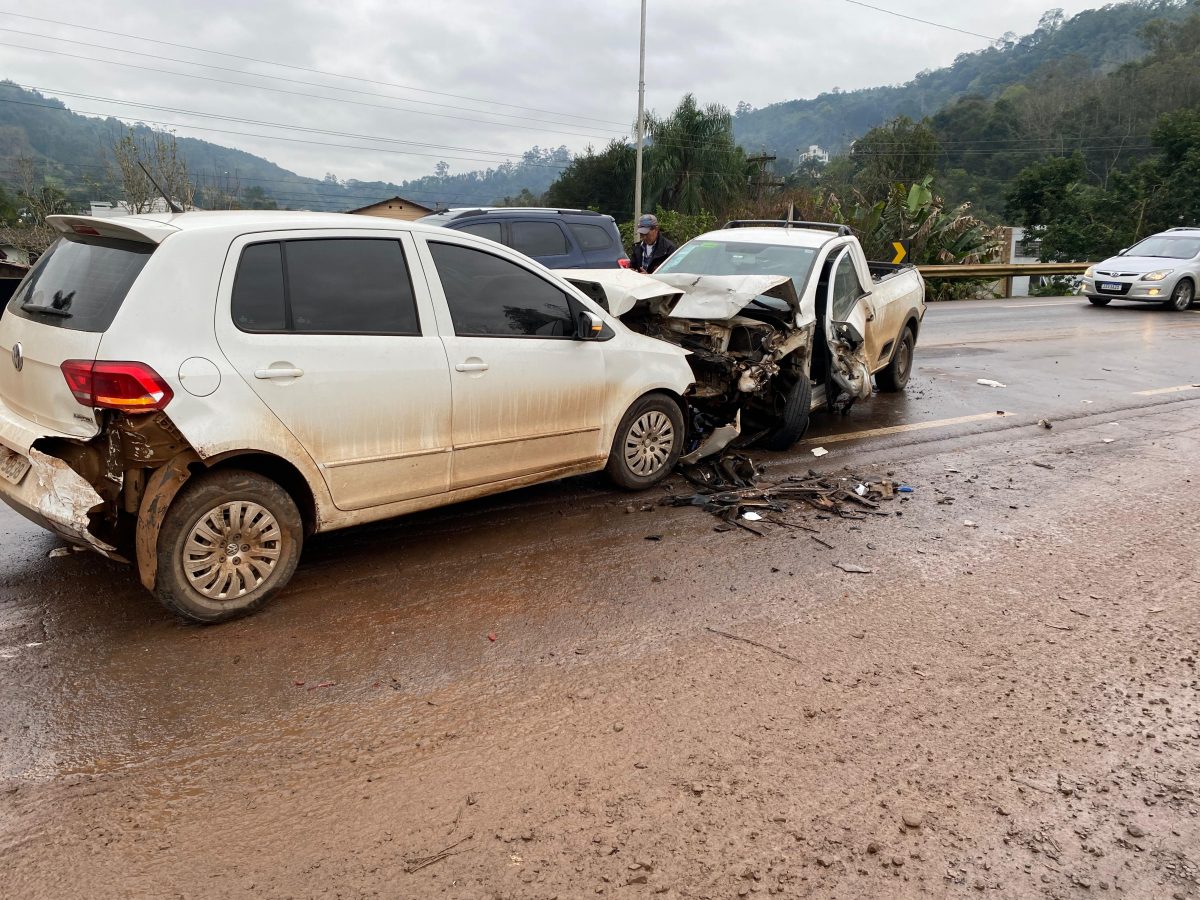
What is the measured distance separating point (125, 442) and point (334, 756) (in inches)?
65.0

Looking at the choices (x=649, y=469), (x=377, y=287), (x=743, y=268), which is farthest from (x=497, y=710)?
(x=743, y=268)

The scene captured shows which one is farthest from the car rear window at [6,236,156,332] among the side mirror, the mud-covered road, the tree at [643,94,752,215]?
the tree at [643,94,752,215]

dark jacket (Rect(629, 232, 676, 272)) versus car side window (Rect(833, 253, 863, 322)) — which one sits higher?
dark jacket (Rect(629, 232, 676, 272))

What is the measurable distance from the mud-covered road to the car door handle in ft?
3.66

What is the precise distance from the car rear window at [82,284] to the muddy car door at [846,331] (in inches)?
207

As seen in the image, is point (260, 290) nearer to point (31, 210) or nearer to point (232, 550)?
point (232, 550)

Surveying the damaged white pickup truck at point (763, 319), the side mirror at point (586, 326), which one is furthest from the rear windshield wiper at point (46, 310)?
the damaged white pickup truck at point (763, 319)

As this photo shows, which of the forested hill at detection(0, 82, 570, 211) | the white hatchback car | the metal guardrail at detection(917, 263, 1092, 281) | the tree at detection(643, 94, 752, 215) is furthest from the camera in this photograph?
the tree at detection(643, 94, 752, 215)

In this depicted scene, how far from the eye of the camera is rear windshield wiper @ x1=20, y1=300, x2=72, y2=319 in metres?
3.88

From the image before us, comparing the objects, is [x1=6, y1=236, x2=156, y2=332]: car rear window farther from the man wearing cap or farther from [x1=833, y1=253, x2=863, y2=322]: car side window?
the man wearing cap

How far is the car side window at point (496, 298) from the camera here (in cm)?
473

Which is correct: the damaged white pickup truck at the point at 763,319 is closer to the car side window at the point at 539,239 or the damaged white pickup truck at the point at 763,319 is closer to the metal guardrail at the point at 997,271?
the car side window at the point at 539,239

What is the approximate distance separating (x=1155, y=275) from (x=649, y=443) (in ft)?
57.9

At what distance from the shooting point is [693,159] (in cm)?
5684
